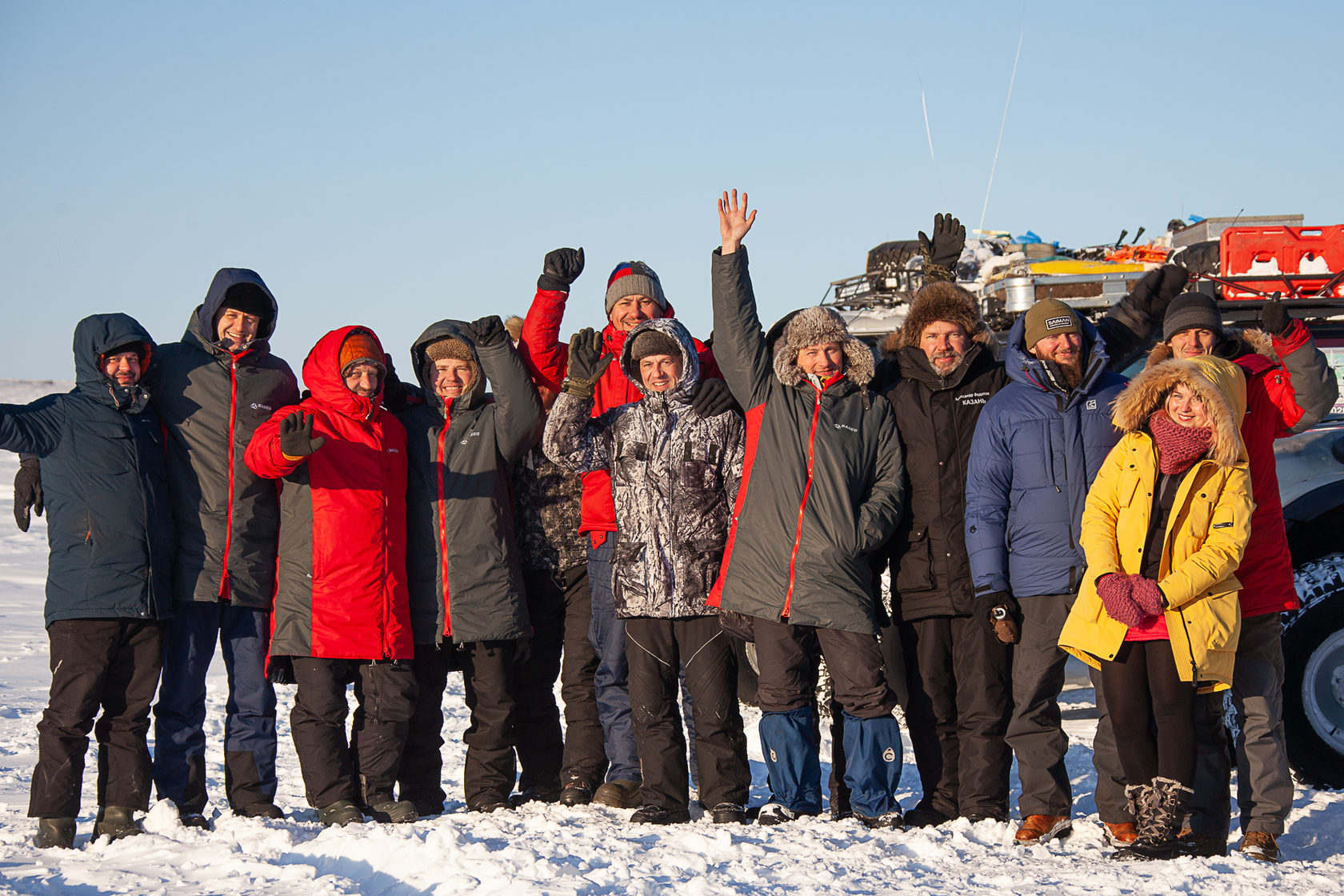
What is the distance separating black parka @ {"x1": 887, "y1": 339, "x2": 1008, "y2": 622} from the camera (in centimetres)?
465

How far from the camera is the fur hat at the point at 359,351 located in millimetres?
4812

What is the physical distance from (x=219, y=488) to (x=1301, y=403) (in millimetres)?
4142

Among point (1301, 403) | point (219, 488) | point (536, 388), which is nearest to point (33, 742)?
point (219, 488)

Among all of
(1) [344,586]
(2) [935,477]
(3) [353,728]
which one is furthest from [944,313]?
(3) [353,728]

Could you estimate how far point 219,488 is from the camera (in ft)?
15.6

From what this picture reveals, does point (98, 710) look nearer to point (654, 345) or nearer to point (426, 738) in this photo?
point (426, 738)

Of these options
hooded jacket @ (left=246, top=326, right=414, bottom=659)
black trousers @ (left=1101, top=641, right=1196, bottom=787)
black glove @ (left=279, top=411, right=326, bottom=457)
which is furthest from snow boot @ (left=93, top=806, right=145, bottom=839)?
black trousers @ (left=1101, top=641, right=1196, bottom=787)

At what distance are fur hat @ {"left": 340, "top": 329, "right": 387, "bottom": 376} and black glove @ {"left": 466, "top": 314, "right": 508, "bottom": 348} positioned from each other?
40cm

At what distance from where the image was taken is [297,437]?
4.34 metres

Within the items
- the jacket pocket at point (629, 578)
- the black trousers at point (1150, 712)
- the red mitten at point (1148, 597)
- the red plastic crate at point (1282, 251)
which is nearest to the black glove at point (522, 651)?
the jacket pocket at point (629, 578)

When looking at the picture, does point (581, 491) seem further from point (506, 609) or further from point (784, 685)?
point (784, 685)

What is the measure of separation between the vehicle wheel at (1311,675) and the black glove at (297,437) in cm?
403

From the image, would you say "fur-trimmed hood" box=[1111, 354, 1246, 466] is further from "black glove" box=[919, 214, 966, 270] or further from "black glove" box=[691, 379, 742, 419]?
"black glove" box=[919, 214, 966, 270]

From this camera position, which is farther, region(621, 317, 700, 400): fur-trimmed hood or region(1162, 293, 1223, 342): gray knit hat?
region(621, 317, 700, 400): fur-trimmed hood
